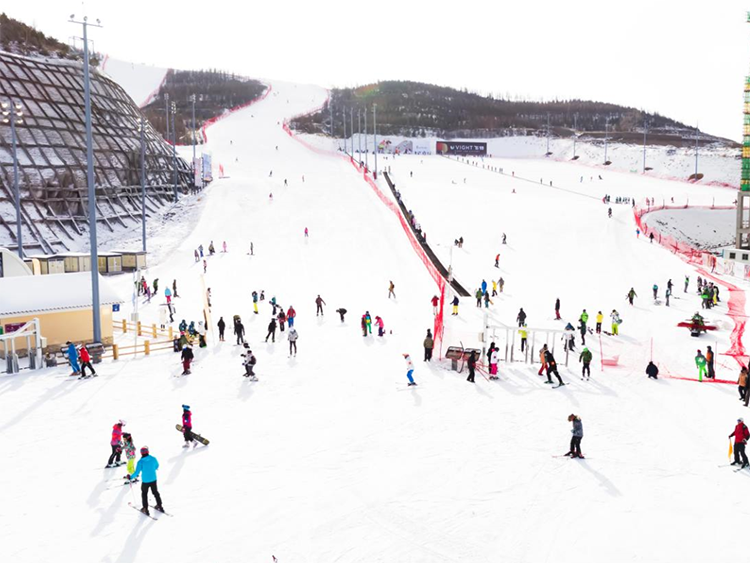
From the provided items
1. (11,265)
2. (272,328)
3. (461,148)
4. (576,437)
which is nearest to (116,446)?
(576,437)

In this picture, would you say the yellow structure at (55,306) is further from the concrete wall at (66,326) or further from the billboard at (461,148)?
the billboard at (461,148)

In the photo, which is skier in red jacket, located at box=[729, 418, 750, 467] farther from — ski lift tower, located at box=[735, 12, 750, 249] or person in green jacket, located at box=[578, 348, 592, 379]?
ski lift tower, located at box=[735, 12, 750, 249]

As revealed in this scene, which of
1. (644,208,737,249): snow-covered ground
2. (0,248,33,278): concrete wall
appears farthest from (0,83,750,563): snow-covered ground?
(644,208,737,249): snow-covered ground

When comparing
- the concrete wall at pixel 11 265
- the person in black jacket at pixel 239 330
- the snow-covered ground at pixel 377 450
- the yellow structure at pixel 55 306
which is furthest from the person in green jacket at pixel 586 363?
the concrete wall at pixel 11 265

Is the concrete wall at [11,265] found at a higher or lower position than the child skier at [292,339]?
higher

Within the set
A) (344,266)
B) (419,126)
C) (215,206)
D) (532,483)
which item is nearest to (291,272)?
(344,266)

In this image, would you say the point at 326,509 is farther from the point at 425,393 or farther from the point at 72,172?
the point at 72,172

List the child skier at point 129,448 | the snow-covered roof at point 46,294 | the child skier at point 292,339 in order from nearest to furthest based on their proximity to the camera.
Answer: the child skier at point 129,448, the snow-covered roof at point 46,294, the child skier at point 292,339

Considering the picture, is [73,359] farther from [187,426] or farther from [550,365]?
[550,365]
